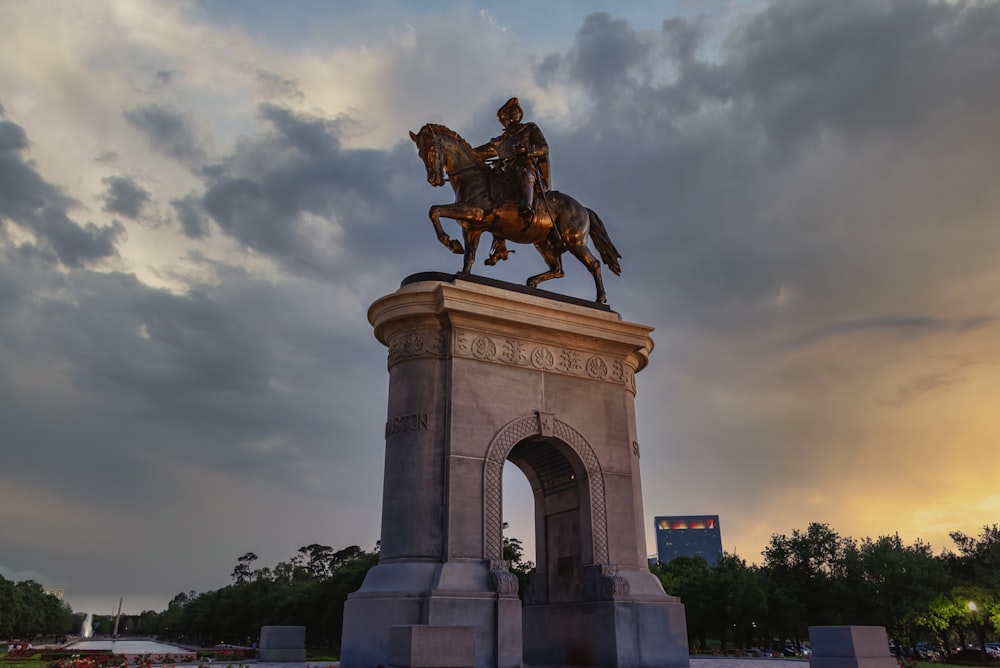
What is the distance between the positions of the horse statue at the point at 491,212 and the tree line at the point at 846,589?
117 feet

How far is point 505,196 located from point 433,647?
1148cm

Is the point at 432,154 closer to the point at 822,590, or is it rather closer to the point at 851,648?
the point at 851,648

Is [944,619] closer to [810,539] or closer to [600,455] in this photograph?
[810,539]

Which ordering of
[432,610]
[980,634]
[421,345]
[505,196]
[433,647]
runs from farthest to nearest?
[980,634] < [505,196] < [421,345] < [432,610] < [433,647]

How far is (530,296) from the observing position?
18109 mm

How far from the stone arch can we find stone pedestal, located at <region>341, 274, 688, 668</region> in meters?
0.03

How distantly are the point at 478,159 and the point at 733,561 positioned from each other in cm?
4901

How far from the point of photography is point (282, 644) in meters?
21.4

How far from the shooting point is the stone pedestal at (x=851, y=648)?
14.1 m

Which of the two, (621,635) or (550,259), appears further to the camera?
(550,259)

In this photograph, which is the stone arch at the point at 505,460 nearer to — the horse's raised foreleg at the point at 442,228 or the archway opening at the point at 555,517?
the archway opening at the point at 555,517

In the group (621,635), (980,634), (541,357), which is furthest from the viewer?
(980,634)

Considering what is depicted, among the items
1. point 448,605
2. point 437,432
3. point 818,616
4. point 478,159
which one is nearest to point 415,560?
point 448,605

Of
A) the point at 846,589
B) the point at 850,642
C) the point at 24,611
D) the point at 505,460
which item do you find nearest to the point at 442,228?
the point at 505,460
